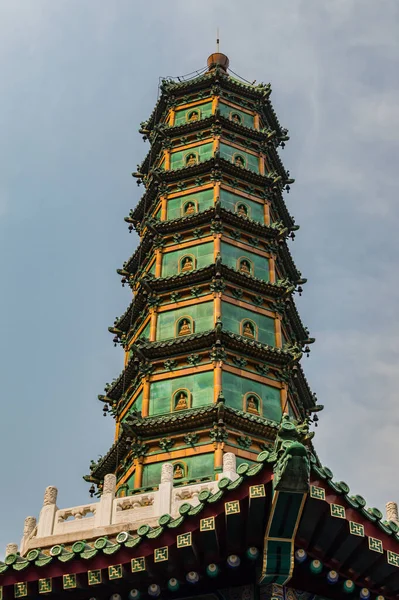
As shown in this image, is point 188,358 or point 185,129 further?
point 185,129

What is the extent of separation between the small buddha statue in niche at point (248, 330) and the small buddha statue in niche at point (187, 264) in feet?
10.1

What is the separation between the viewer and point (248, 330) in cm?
3019

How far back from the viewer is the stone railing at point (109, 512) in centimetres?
1886

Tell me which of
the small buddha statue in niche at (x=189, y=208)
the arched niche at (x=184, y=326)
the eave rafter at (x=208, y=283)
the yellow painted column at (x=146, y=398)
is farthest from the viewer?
the small buddha statue in niche at (x=189, y=208)

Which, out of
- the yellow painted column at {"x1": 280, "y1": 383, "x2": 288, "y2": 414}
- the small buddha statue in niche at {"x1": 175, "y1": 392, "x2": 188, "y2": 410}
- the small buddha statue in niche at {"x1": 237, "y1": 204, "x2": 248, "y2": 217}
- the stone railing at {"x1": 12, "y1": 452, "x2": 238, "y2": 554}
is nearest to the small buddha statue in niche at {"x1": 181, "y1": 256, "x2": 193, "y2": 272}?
the small buddha statue in niche at {"x1": 237, "y1": 204, "x2": 248, "y2": 217}

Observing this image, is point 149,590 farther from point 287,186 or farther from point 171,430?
point 287,186

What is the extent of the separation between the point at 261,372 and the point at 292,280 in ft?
21.8

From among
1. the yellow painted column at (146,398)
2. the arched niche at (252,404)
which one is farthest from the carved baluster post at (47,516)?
the arched niche at (252,404)

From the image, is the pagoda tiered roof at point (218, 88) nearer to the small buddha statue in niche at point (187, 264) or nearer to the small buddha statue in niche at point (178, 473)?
the small buddha statue in niche at point (187, 264)

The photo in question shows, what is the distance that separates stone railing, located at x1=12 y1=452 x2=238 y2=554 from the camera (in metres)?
18.9

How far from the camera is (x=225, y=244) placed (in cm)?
3231

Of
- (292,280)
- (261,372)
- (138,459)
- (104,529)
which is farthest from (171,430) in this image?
(292,280)

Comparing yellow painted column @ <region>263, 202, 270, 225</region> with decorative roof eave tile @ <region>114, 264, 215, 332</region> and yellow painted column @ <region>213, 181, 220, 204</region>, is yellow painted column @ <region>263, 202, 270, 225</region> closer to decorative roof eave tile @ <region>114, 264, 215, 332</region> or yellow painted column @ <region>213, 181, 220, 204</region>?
yellow painted column @ <region>213, 181, 220, 204</region>

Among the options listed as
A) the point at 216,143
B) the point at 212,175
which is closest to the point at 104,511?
the point at 212,175
